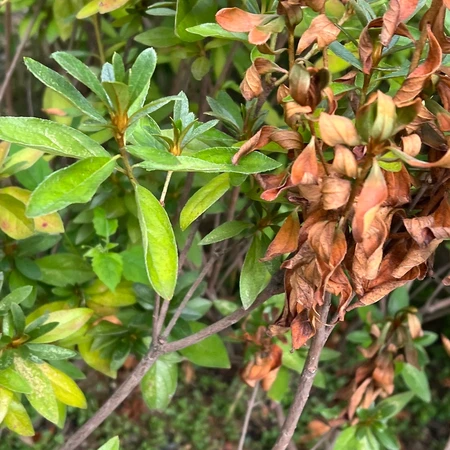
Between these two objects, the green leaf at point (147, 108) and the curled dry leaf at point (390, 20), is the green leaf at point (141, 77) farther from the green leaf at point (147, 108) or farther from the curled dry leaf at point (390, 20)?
the curled dry leaf at point (390, 20)

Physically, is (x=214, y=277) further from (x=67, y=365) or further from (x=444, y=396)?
(x=444, y=396)

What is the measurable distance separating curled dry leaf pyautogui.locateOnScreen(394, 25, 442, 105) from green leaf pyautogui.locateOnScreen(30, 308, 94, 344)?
23.4 inches

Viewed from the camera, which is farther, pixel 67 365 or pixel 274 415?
pixel 274 415

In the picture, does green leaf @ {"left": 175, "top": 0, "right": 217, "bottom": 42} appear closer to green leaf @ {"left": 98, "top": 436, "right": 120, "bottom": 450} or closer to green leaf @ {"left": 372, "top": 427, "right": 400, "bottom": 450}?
green leaf @ {"left": 98, "top": 436, "right": 120, "bottom": 450}

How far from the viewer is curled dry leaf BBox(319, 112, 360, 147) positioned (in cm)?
46

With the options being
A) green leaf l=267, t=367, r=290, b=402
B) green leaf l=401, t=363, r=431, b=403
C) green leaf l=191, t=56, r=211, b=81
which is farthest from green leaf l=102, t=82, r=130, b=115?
green leaf l=401, t=363, r=431, b=403

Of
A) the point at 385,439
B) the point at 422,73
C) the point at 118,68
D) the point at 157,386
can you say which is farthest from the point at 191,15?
the point at 385,439

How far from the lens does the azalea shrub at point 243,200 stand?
0.52 meters

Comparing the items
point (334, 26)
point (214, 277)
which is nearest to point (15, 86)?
point (214, 277)

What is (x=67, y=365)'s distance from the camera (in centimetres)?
101

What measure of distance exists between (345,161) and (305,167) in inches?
1.7

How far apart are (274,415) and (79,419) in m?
0.54

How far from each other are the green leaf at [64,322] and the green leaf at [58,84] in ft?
1.25

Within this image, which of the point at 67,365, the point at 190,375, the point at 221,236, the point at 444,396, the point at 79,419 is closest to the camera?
the point at 221,236
